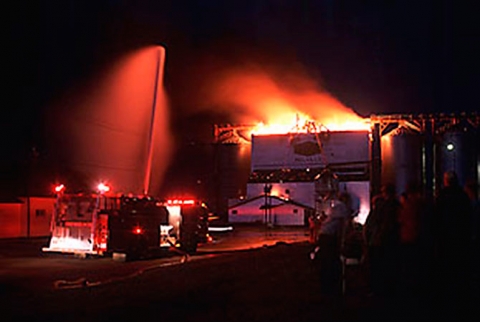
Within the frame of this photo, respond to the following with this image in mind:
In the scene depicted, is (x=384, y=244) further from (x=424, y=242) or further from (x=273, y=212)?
(x=273, y=212)

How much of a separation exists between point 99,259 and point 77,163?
31775 mm

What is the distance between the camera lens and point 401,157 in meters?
49.9

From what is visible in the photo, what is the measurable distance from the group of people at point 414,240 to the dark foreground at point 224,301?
32 cm

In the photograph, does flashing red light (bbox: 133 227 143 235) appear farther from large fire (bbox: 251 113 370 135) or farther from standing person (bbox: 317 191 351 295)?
large fire (bbox: 251 113 370 135)

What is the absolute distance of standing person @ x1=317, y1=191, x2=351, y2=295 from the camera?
8.60 m

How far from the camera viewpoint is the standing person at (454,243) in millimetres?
7969

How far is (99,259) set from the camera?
1888 cm

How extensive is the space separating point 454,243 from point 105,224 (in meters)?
12.8

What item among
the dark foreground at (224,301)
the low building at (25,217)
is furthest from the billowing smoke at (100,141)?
the dark foreground at (224,301)

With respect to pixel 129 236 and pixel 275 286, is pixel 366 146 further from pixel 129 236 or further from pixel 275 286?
pixel 275 286

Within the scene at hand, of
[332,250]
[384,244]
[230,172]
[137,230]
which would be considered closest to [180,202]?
[137,230]

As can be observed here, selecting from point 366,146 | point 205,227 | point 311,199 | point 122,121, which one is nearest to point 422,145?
point 366,146

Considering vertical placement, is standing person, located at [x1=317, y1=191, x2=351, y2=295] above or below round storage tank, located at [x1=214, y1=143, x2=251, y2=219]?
below

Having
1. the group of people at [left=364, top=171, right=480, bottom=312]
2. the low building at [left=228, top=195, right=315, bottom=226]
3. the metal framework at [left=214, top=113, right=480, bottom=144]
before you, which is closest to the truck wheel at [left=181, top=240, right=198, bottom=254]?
the group of people at [left=364, top=171, right=480, bottom=312]
